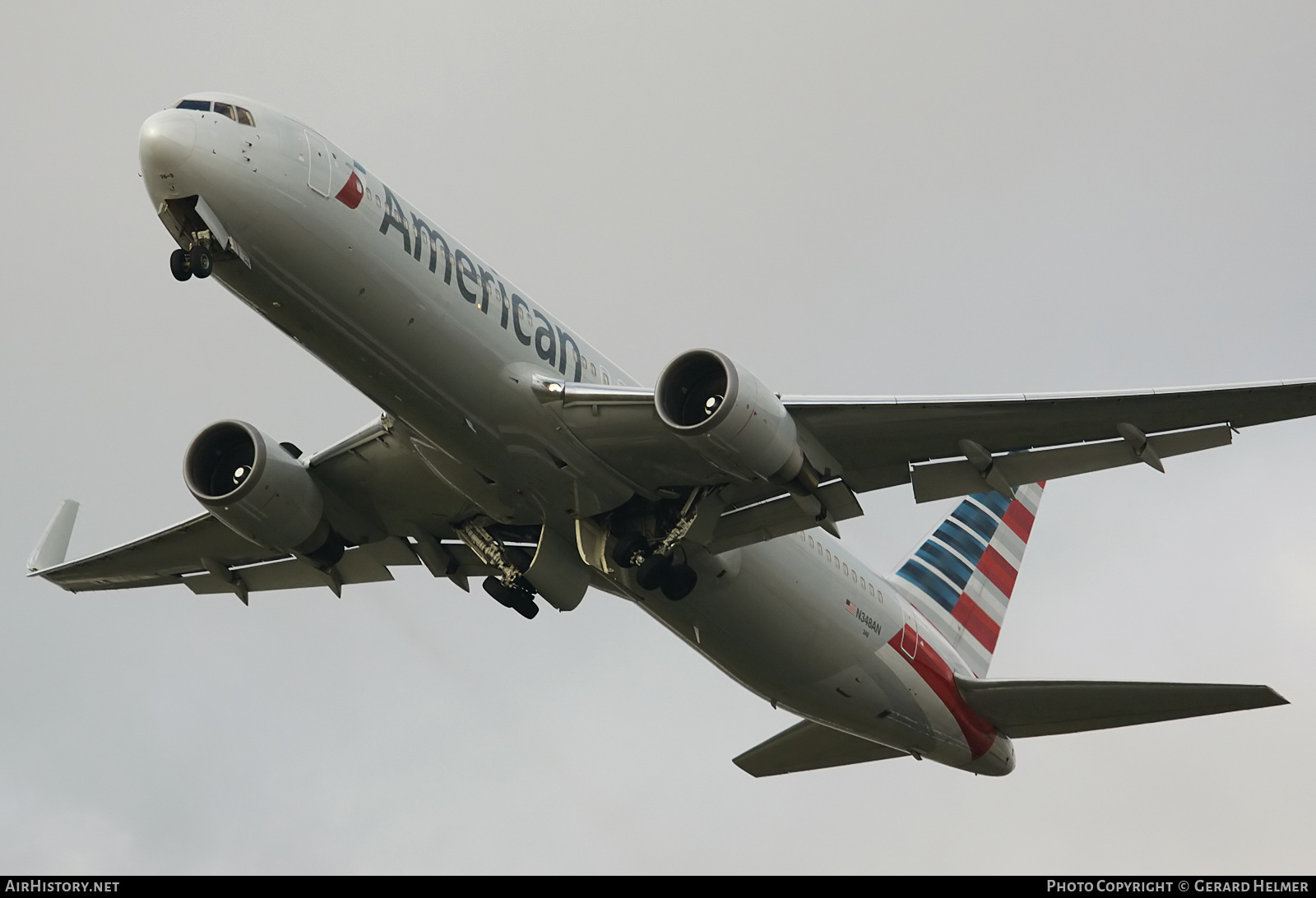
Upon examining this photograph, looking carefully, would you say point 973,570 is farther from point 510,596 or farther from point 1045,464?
point 510,596

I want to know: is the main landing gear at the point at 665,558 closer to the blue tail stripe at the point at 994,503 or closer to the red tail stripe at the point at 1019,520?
the blue tail stripe at the point at 994,503

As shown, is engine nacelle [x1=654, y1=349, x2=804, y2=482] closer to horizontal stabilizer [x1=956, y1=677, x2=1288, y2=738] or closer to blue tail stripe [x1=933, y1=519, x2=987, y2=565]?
horizontal stabilizer [x1=956, y1=677, x2=1288, y2=738]

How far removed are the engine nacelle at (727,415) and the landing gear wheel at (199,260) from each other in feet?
21.4

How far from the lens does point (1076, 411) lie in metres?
21.2

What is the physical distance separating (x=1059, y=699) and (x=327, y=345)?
15825mm

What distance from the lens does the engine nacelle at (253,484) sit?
943 inches

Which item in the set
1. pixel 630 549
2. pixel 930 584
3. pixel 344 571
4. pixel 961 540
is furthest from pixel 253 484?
pixel 961 540

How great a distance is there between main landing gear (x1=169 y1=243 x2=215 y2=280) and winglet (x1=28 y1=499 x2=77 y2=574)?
38.6 ft

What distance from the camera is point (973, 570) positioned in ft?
109

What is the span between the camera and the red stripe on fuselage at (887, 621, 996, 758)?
28.0 m

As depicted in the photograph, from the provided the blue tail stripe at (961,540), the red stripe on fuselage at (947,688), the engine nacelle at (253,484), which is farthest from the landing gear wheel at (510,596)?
the blue tail stripe at (961,540)

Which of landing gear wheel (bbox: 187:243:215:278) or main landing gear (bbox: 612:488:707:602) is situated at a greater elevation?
landing gear wheel (bbox: 187:243:215:278)

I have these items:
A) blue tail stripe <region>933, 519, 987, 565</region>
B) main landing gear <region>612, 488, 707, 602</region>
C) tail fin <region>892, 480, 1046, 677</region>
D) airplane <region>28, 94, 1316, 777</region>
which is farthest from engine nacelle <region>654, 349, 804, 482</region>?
blue tail stripe <region>933, 519, 987, 565</region>

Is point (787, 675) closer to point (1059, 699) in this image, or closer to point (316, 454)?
point (1059, 699)
